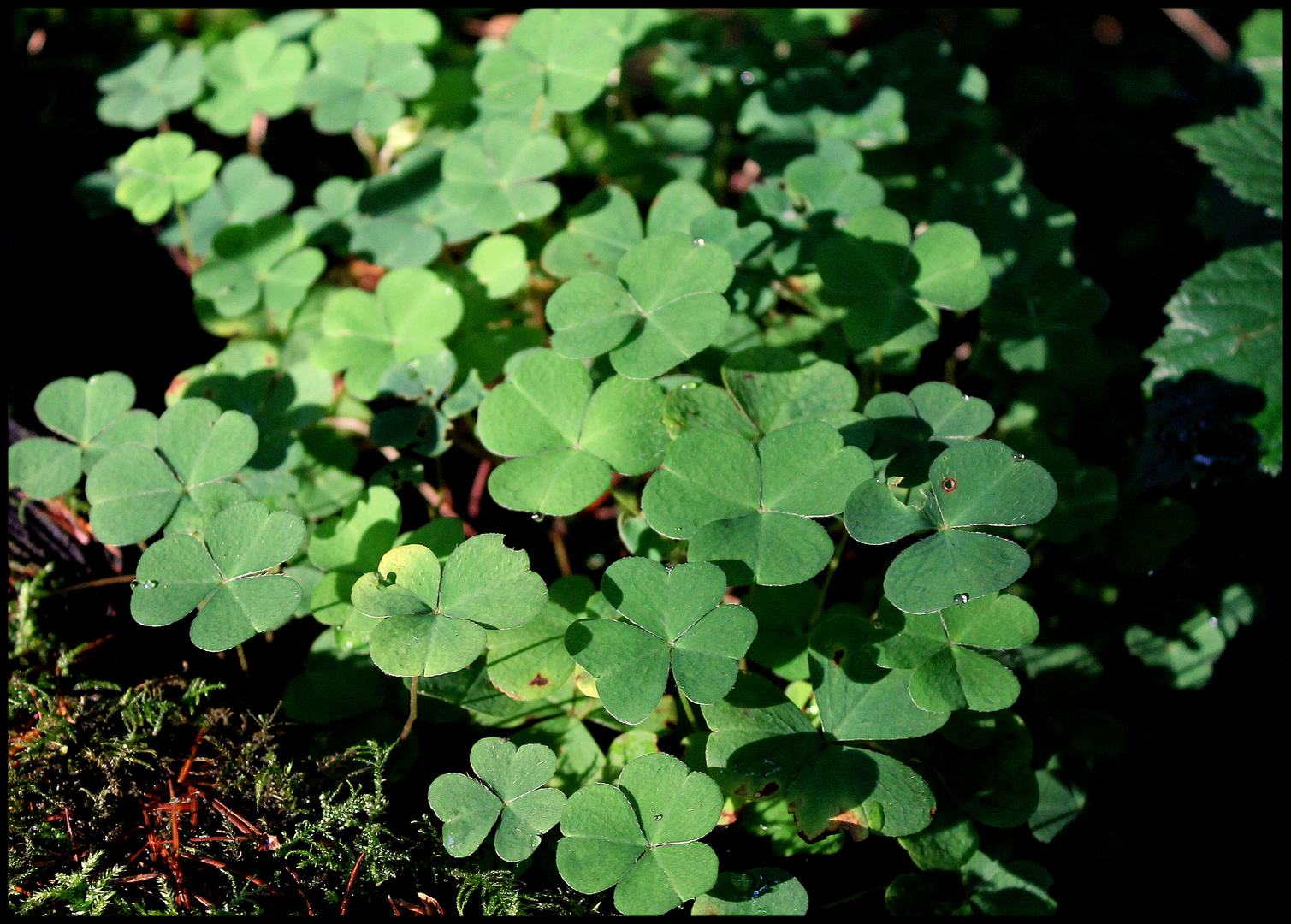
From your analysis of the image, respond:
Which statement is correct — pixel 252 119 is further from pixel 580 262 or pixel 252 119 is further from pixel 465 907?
pixel 465 907

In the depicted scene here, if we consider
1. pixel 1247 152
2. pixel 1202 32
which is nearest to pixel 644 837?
pixel 1247 152

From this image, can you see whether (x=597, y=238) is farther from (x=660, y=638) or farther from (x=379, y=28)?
(x=379, y=28)

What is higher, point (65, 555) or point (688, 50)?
point (688, 50)

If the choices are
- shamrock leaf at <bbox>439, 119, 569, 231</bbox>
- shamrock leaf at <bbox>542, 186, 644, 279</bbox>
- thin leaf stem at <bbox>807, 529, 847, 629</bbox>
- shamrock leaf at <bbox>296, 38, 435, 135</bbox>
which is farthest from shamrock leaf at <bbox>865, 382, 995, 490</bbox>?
shamrock leaf at <bbox>296, 38, 435, 135</bbox>

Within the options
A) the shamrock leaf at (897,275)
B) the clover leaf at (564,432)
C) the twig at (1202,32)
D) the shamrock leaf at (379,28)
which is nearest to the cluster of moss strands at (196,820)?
the clover leaf at (564,432)

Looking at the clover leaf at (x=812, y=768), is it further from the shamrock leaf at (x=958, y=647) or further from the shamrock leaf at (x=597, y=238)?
the shamrock leaf at (x=597, y=238)

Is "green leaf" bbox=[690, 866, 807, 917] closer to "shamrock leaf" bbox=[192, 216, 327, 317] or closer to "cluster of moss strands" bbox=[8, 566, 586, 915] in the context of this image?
"cluster of moss strands" bbox=[8, 566, 586, 915]

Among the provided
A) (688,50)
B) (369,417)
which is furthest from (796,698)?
(688,50)
